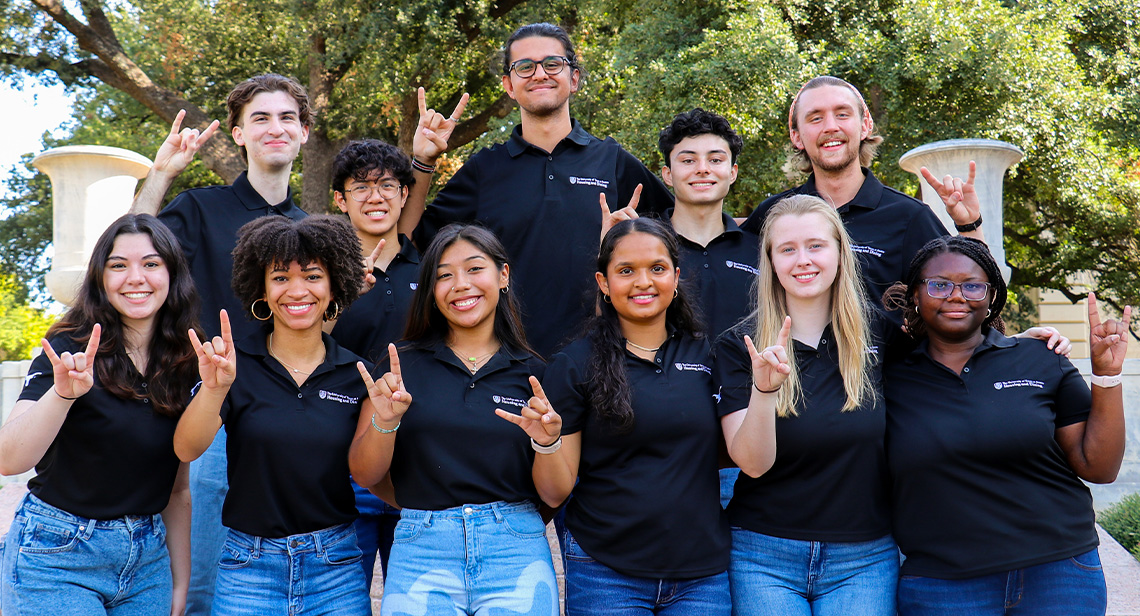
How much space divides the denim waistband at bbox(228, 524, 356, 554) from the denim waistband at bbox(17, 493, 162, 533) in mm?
329

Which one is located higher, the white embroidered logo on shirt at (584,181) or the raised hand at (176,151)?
the raised hand at (176,151)

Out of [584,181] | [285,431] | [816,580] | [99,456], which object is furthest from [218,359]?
[816,580]

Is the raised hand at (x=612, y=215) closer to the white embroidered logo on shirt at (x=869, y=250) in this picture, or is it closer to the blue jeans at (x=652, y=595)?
the white embroidered logo on shirt at (x=869, y=250)

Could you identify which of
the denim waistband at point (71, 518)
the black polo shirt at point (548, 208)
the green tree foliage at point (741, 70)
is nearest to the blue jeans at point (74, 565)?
the denim waistband at point (71, 518)

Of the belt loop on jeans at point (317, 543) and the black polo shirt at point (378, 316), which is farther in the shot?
the black polo shirt at point (378, 316)

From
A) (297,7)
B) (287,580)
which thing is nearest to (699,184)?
(287,580)

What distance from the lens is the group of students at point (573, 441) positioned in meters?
3.02

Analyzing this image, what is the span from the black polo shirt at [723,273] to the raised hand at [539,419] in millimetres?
1043

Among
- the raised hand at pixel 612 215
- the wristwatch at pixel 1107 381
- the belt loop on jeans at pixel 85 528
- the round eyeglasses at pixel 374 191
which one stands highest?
the round eyeglasses at pixel 374 191

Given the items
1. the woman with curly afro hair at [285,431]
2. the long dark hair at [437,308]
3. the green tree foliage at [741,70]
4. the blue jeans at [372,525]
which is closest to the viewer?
the woman with curly afro hair at [285,431]

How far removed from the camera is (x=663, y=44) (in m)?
10.9

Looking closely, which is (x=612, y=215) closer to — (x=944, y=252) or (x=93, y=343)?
(x=944, y=252)

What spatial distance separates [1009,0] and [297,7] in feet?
30.0

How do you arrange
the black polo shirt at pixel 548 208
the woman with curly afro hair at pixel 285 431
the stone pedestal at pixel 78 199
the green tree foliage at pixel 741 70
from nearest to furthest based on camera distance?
the woman with curly afro hair at pixel 285 431, the black polo shirt at pixel 548 208, the stone pedestal at pixel 78 199, the green tree foliage at pixel 741 70
